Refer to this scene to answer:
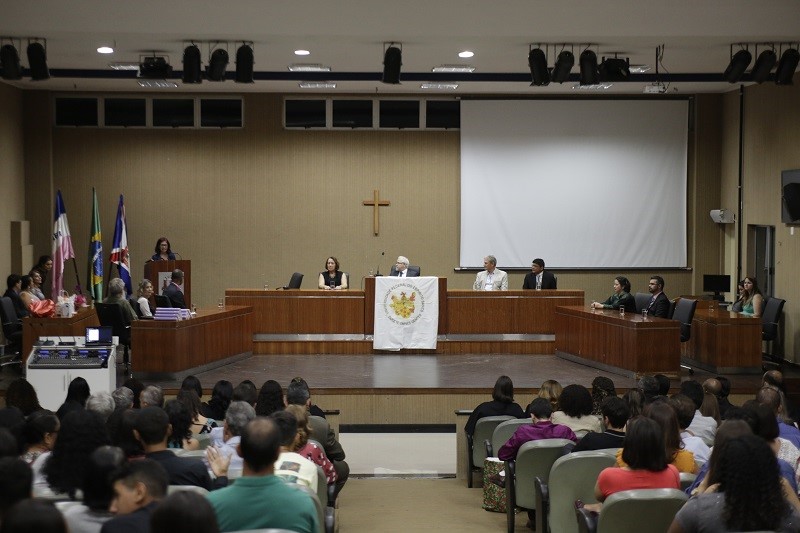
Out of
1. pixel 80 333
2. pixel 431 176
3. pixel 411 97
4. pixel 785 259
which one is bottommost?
pixel 80 333

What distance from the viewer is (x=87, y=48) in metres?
13.4

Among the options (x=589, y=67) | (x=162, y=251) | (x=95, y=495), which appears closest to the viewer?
(x=95, y=495)

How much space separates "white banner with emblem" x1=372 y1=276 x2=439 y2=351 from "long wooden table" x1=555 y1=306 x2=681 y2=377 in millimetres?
1833

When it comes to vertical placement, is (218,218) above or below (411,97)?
below

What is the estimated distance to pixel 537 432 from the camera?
21.8 feet

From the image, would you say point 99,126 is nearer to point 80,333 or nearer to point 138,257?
point 138,257

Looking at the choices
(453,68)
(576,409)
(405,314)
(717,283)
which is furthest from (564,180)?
(576,409)

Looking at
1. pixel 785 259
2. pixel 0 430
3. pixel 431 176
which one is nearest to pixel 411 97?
pixel 431 176

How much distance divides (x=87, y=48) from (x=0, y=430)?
10027 millimetres

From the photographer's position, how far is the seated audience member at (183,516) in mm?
2863

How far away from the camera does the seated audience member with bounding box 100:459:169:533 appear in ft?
11.7

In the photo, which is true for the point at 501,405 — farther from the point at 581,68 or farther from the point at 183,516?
the point at 183,516

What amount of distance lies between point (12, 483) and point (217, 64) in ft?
29.2

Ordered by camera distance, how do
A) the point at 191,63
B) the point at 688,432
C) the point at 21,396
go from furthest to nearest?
1. the point at 191,63
2. the point at 21,396
3. the point at 688,432
